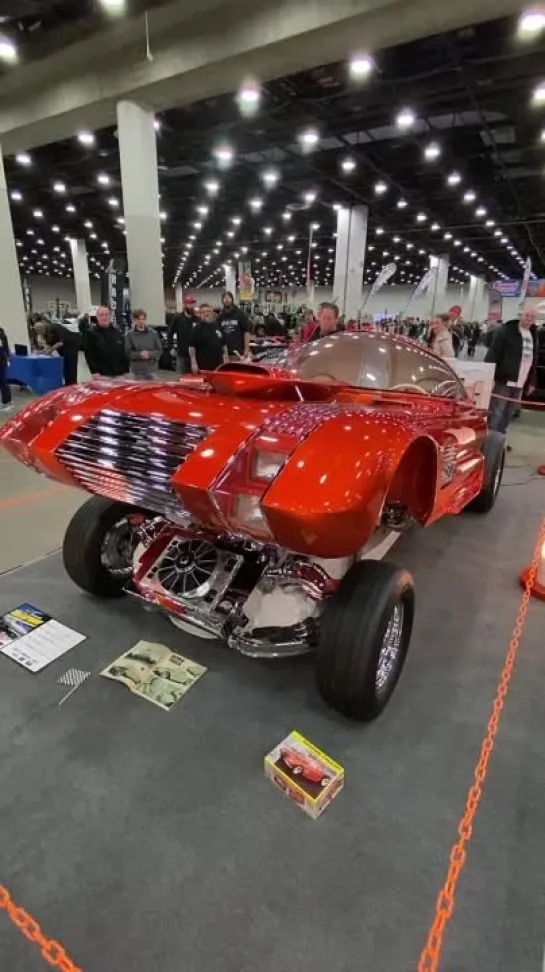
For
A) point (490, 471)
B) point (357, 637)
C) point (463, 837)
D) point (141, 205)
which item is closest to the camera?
point (463, 837)

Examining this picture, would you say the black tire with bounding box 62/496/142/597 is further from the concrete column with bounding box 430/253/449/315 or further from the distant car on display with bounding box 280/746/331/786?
the concrete column with bounding box 430/253/449/315

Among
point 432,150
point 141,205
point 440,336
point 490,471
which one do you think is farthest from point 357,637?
point 432,150

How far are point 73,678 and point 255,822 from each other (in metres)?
1.03

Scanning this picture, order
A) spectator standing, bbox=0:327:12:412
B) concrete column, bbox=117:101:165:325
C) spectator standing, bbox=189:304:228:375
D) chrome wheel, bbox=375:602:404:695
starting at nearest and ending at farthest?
chrome wheel, bbox=375:602:404:695 < spectator standing, bbox=189:304:228:375 < spectator standing, bbox=0:327:12:412 < concrete column, bbox=117:101:165:325

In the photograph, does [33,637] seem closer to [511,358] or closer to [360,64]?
[511,358]

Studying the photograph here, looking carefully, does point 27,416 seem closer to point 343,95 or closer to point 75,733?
point 75,733

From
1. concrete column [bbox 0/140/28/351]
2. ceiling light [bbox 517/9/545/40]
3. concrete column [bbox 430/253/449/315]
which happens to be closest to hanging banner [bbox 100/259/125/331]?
concrete column [bbox 0/140/28/351]

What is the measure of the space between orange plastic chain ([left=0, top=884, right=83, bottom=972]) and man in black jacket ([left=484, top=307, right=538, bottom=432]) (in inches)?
231

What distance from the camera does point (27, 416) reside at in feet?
7.30

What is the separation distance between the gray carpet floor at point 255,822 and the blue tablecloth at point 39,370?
7405mm

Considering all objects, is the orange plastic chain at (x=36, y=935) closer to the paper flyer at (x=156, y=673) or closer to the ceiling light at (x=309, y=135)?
the paper flyer at (x=156, y=673)

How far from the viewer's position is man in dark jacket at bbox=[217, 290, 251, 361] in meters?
7.51

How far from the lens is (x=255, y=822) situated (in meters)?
1.59

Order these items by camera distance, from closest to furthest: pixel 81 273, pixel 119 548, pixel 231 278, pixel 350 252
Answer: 1. pixel 119 548
2. pixel 350 252
3. pixel 81 273
4. pixel 231 278
